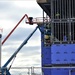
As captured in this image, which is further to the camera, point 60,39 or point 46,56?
point 46,56

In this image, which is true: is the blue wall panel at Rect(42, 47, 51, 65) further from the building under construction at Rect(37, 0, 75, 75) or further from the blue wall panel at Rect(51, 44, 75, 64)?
the blue wall panel at Rect(51, 44, 75, 64)

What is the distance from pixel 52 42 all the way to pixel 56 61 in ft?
13.5

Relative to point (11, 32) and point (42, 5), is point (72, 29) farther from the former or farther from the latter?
point (11, 32)

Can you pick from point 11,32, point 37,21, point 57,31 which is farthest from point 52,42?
point 11,32

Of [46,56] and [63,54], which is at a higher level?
[63,54]

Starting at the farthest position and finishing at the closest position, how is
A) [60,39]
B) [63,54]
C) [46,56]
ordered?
1. [46,56]
2. [60,39]
3. [63,54]

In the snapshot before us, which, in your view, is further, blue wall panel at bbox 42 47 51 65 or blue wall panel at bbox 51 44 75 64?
blue wall panel at bbox 42 47 51 65

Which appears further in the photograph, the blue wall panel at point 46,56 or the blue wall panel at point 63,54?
the blue wall panel at point 46,56

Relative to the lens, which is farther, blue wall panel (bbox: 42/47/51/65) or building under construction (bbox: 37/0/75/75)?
blue wall panel (bbox: 42/47/51/65)

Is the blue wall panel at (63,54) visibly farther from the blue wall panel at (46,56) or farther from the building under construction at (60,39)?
the blue wall panel at (46,56)

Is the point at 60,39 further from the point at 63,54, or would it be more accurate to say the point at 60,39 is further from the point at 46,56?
the point at 46,56

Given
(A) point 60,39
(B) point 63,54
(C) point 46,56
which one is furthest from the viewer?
(C) point 46,56

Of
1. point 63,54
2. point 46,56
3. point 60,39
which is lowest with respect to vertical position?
point 46,56

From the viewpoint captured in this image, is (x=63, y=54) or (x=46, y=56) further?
(x=46, y=56)
